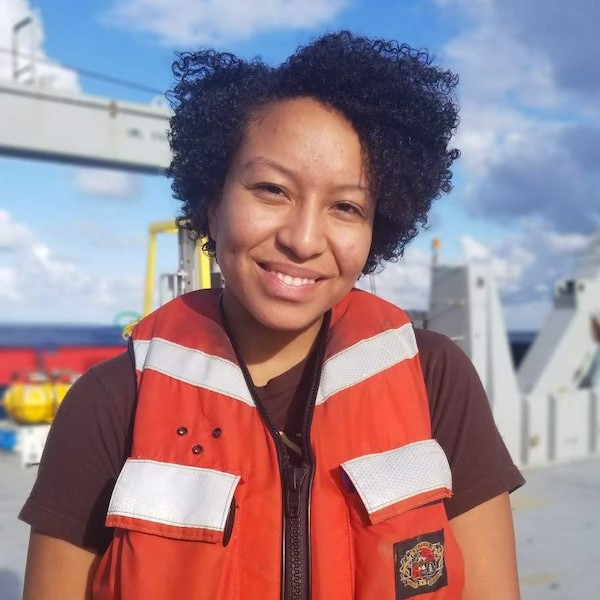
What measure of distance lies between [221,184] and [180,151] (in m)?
0.20

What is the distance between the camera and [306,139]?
144cm

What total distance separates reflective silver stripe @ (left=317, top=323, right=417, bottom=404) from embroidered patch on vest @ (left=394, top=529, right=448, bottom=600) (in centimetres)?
31

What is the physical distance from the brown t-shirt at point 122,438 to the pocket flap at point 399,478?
0.26 feet

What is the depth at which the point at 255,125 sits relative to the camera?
1542 mm

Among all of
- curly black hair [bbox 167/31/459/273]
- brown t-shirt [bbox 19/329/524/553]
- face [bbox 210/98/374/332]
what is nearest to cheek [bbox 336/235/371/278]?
face [bbox 210/98/374/332]

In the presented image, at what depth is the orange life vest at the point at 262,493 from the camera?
4.31 feet

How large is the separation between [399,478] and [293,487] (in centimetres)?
20

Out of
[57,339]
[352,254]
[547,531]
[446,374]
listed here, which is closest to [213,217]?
[352,254]

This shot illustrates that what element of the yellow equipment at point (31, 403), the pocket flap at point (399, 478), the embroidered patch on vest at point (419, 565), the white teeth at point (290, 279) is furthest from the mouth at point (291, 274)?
the yellow equipment at point (31, 403)

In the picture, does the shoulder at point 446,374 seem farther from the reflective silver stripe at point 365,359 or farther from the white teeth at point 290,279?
the white teeth at point 290,279

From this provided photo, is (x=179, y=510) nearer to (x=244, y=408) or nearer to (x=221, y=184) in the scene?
(x=244, y=408)

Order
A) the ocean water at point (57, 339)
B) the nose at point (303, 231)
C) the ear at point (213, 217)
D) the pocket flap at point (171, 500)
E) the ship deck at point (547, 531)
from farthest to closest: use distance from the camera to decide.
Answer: the ocean water at point (57, 339)
the ship deck at point (547, 531)
the ear at point (213, 217)
the nose at point (303, 231)
the pocket flap at point (171, 500)

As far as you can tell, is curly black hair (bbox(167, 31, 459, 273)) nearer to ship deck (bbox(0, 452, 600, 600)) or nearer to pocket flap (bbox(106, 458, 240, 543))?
pocket flap (bbox(106, 458, 240, 543))

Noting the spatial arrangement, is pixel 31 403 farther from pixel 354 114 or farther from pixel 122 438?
pixel 354 114
